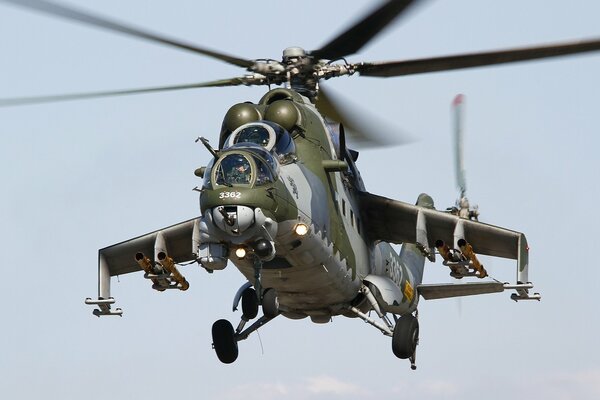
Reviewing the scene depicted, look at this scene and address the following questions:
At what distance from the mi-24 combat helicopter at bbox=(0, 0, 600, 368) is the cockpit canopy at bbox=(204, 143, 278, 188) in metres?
0.02

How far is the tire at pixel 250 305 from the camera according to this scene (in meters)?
21.4

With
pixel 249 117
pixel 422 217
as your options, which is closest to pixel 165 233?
pixel 249 117

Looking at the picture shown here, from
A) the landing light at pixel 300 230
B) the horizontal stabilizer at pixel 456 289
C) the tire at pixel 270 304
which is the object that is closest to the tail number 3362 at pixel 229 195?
the landing light at pixel 300 230

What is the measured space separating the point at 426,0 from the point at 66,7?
5.21m

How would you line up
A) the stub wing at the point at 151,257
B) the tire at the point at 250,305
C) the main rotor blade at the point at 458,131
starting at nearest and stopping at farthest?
the tire at the point at 250,305 < the stub wing at the point at 151,257 < the main rotor blade at the point at 458,131

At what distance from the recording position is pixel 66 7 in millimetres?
18859

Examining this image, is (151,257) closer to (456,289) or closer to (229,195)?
(229,195)

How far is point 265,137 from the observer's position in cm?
2148

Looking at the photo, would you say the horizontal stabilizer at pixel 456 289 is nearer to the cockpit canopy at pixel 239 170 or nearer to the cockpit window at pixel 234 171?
the cockpit canopy at pixel 239 170

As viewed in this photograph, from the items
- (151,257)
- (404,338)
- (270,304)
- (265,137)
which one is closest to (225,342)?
(151,257)

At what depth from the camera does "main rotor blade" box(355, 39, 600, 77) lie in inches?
736

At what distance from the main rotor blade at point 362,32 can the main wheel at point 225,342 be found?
517 centimetres

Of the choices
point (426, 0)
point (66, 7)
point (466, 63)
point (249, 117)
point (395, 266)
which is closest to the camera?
point (426, 0)

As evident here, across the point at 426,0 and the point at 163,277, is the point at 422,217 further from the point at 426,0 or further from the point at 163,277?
the point at 426,0
